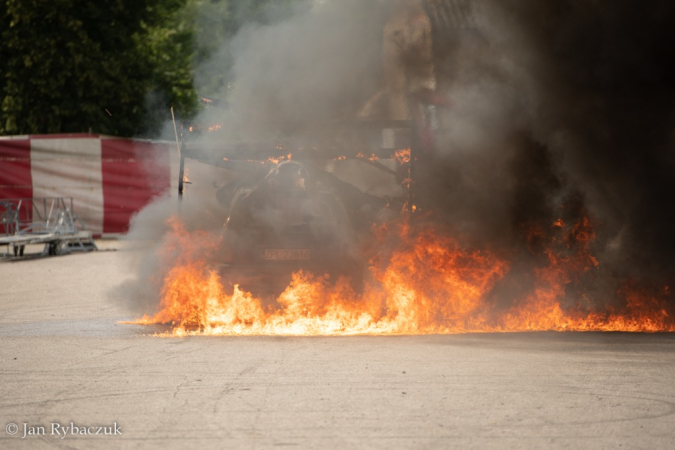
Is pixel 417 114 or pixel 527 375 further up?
pixel 417 114

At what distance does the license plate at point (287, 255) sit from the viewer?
10.2m

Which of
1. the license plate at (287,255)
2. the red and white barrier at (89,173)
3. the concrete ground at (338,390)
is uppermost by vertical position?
the red and white barrier at (89,173)

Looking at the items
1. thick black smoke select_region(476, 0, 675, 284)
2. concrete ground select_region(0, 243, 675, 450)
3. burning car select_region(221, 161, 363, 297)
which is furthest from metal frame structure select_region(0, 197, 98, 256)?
thick black smoke select_region(476, 0, 675, 284)

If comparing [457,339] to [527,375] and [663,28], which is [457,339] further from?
[663,28]

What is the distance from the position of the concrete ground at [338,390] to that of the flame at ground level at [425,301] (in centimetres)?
69

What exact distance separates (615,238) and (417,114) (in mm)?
2727

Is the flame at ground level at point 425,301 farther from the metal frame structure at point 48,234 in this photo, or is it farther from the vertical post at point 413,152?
the metal frame structure at point 48,234

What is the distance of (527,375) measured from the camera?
735 centimetres

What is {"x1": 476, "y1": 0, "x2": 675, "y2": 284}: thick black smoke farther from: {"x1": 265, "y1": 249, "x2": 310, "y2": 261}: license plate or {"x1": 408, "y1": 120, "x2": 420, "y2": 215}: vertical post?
{"x1": 265, "y1": 249, "x2": 310, "y2": 261}: license plate

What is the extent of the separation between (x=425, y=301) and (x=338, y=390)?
11.8 ft

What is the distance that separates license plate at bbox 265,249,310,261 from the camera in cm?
1020

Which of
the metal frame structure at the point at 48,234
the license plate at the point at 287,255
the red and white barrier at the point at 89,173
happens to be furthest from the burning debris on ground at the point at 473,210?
the red and white barrier at the point at 89,173

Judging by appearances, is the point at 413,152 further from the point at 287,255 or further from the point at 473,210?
the point at 287,255

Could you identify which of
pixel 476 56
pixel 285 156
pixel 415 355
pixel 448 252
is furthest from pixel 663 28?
pixel 415 355
